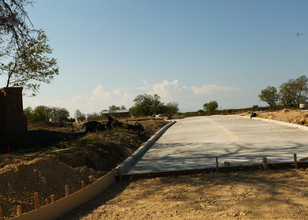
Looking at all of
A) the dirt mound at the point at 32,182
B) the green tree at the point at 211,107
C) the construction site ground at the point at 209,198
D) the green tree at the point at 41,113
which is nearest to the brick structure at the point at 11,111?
the dirt mound at the point at 32,182

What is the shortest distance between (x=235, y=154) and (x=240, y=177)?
221 centimetres

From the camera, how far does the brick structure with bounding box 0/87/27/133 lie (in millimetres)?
9133

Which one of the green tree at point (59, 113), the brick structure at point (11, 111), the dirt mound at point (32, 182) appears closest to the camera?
the dirt mound at point (32, 182)

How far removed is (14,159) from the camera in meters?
5.58

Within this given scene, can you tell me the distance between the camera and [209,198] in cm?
407

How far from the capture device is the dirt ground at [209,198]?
3.47m

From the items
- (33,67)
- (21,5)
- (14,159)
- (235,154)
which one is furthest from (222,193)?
(33,67)

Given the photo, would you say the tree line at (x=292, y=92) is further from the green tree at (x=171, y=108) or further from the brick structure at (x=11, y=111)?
the brick structure at (x=11, y=111)

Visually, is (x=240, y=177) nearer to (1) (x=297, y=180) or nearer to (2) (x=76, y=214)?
(1) (x=297, y=180)

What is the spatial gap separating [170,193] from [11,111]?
733cm

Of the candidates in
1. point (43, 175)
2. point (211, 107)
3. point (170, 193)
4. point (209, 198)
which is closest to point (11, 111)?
point (43, 175)

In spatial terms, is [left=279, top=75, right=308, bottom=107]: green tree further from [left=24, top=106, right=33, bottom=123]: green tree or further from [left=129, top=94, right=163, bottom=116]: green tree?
[left=24, top=106, right=33, bottom=123]: green tree

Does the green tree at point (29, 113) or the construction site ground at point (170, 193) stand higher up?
the green tree at point (29, 113)

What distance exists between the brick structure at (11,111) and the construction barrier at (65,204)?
5.77 meters
